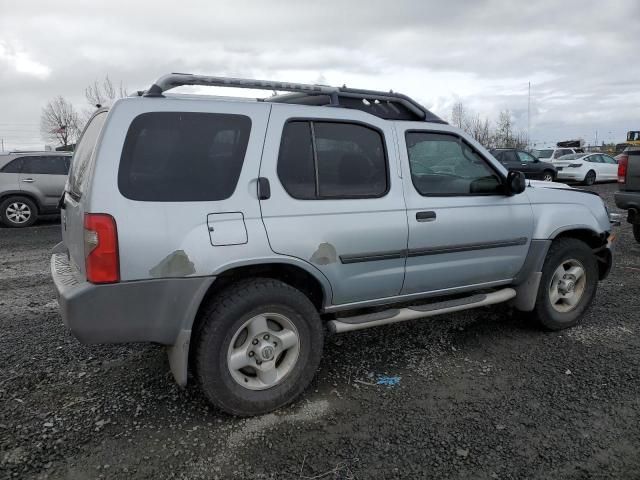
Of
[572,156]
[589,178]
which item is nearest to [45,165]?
[589,178]

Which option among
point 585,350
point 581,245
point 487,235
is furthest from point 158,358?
point 581,245

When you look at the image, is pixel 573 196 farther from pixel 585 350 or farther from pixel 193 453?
pixel 193 453

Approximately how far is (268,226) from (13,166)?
10.5 m

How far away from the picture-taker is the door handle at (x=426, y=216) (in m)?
3.57

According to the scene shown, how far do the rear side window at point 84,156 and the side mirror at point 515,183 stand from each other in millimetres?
2928

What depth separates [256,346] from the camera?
10.2ft

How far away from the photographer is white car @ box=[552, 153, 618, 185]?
21.4m

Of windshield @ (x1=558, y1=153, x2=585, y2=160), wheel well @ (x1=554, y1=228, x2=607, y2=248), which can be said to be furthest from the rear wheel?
wheel well @ (x1=554, y1=228, x2=607, y2=248)

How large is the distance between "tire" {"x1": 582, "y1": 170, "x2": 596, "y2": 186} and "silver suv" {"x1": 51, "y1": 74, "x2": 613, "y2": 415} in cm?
1991

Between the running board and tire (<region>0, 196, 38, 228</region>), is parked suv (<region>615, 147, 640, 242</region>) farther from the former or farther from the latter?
tire (<region>0, 196, 38, 228</region>)

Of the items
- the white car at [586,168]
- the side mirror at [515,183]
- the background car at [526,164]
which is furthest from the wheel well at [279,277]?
the white car at [586,168]

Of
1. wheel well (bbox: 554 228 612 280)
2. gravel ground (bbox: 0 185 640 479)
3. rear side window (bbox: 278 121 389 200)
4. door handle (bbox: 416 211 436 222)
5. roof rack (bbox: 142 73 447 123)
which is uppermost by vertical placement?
roof rack (bbox: 142 73 447 123)

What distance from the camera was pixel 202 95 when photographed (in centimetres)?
322

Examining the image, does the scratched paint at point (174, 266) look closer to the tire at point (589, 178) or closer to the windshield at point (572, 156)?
the tire at point (589, 178)
